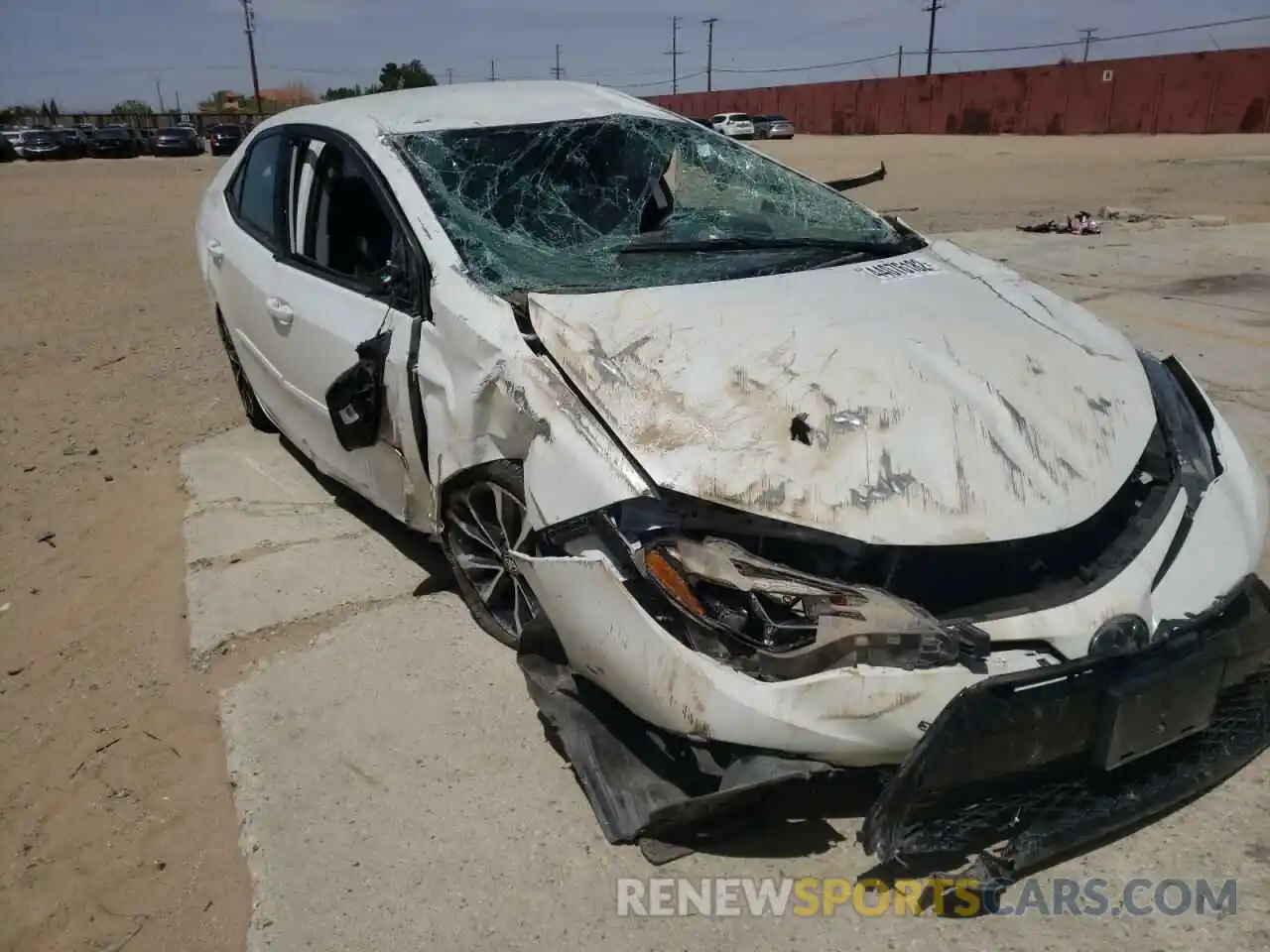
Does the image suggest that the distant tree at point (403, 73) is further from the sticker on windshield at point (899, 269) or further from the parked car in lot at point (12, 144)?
the sticker on windshield at point (899, 269)

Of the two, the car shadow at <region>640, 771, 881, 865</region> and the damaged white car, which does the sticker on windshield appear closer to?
the damaged white car

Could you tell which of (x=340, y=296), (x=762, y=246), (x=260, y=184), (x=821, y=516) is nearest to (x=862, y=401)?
(x=821, y=516)

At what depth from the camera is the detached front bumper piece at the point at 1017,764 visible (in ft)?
6.54

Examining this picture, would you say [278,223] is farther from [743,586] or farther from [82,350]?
[82,350]

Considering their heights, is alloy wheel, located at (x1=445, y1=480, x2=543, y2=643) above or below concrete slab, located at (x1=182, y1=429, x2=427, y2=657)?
above

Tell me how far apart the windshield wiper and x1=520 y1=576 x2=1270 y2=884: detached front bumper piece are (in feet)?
4.83

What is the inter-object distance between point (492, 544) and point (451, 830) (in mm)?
848

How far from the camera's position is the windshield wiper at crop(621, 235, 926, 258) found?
3.18 meters

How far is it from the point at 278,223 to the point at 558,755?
100 inches

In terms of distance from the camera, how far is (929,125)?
4212cm

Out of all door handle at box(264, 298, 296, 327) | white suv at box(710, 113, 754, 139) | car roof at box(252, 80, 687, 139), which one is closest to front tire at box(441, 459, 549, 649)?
door handle at box(264, 298, 296, 327)

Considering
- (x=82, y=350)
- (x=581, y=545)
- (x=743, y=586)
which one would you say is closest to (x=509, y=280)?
(x=581, y=545)

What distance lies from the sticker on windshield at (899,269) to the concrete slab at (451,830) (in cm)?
156

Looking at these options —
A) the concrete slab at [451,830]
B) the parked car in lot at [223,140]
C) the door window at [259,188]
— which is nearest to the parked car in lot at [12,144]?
the parked car in lot at [223,140]
